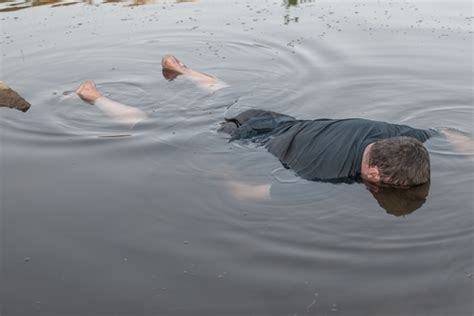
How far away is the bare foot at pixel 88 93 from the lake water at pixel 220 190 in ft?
0.43

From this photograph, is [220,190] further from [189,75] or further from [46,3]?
[46,3]

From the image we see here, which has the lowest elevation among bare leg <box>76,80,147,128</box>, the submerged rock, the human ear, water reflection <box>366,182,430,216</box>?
water reflection <box>366,182,430,216</box>

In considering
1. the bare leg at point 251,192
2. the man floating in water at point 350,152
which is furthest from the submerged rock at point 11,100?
the bare leg at point 251,192

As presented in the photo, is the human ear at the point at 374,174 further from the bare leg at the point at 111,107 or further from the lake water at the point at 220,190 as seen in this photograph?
the bare leg at the point at 111,107

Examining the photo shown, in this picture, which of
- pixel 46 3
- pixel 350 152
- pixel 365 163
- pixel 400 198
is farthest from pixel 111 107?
pixel 46 3

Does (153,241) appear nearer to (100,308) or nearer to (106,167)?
(100,308)

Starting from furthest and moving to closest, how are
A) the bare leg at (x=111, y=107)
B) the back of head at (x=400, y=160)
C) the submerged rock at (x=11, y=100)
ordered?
1. the submerged rock at (x=11, y=100)
2. the bare leg at (x=111, y=107)
3. the back of head at (x=400, y=160)

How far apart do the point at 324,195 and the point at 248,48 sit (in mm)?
4920

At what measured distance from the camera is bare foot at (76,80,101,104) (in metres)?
7.17

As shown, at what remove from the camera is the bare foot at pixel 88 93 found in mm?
7172

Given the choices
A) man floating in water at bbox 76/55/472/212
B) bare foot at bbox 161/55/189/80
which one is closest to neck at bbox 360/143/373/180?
man floating in water at bbox 76/55/472/212

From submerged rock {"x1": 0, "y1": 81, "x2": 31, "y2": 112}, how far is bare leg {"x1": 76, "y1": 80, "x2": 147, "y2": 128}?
66cm

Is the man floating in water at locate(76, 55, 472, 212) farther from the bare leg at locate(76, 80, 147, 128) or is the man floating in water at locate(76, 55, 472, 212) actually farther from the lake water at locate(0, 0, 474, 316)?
the bare leg at locate(76, 80, 147, 128)

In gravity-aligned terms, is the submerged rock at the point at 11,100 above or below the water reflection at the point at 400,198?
above
